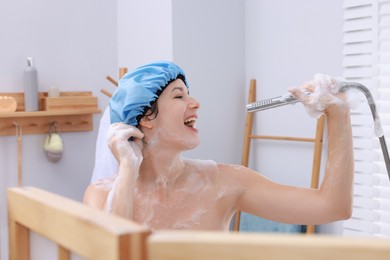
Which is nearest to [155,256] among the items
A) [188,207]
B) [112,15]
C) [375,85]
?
[188,207]

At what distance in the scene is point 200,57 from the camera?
10.4 ft

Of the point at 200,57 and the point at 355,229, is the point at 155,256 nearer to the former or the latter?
the point at 355,229

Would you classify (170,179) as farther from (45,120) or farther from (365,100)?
(45,120)

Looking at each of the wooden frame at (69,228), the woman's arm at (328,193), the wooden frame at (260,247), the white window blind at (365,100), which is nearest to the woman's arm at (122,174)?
the woman's arm at (328,193)

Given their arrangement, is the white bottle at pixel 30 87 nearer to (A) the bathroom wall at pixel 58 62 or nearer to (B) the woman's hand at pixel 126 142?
(A) the bathroom wall at pixel 58 62

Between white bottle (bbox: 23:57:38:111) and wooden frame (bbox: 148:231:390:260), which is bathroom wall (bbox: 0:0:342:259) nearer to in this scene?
white bottle (bbox: 23:57:38:111)

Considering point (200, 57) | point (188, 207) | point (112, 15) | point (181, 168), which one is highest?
point (112, 15)

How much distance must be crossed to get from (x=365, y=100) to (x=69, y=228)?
221 cm

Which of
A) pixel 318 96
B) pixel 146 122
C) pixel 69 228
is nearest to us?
pixel 69 228

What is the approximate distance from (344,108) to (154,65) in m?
0.63

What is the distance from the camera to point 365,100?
268 cm

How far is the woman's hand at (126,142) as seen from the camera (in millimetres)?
1782

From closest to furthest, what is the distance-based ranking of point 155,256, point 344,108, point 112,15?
point 155,256 → point 344,108 → point 112,15

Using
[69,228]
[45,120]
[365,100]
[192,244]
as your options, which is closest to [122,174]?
[69,228]
